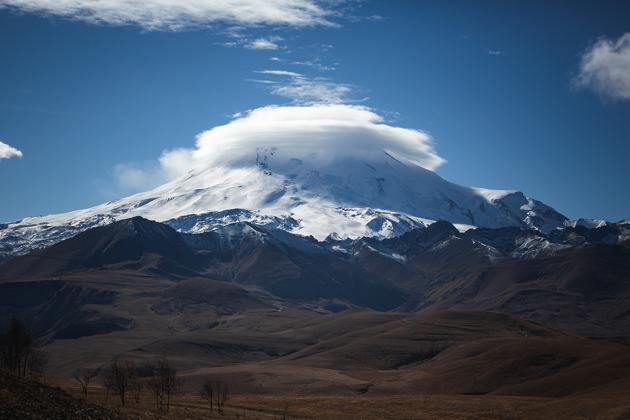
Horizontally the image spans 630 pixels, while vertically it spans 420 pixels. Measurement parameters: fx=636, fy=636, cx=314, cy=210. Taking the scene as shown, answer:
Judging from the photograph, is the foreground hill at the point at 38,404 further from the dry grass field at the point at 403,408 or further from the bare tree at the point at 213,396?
the bare tree at the point at 213,396

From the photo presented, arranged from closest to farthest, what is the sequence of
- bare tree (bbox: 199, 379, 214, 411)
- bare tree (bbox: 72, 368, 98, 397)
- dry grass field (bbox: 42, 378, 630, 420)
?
dry grass field (bbox: 42, 378, 630, 420) → bare tree (bbox: 72, 368, 98, 397) → bare tree (bbox: 199, 379, 214, 411)

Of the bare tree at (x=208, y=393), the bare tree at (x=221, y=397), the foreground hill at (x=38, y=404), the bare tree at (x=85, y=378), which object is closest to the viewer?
the foreground hill at (x=38, y=404)

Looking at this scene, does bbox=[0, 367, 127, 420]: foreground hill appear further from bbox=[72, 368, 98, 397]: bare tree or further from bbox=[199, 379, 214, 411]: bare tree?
bbox=[199, 379, 214, 411]: bare tree

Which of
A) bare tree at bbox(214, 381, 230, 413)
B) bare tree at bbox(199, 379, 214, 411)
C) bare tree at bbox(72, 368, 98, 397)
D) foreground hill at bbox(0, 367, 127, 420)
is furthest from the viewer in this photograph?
bare tree at bbox(214, 381, 230, 413)

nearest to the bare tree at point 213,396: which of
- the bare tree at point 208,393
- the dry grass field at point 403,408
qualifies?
the bare tree at point 208,393

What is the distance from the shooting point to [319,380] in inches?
5664

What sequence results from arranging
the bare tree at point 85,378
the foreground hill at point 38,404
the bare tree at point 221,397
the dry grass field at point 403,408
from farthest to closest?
the bare tree at point 221,397 < the bare tree at point 85,378 < the dry grass field at point 403,408 < the foreground hill at point 38,404

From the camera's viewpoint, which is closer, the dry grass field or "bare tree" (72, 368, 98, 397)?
the dry grass field

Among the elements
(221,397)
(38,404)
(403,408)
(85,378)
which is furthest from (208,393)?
(38,404)

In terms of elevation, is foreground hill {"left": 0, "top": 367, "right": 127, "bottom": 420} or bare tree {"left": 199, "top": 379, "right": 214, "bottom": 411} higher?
foreground hill {"left": 0, "top": 367, "right": 127, "bottom": 420}

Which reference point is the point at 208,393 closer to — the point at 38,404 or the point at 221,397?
the point at 221,397

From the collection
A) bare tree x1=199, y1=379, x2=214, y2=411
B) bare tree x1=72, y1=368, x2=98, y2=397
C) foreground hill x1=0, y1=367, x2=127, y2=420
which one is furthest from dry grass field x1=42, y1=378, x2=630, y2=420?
foreground hill x1=0, y1=367, x2=127, y2=420

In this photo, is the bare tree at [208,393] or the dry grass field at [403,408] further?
the bare tree at [208,393]

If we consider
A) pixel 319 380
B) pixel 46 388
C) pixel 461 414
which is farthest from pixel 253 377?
pixel 46 388
